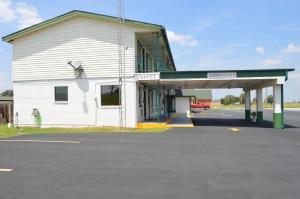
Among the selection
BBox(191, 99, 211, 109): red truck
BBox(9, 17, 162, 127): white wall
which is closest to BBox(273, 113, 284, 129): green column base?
BBox(9, 17, 162, 127): white wall

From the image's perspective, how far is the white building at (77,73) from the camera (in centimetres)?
2102

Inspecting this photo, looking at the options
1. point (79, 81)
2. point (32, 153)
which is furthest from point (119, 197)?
point (79, 81)

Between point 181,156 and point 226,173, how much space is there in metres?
2.50

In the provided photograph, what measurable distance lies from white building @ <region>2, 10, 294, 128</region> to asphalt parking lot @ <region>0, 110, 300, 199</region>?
8.68m

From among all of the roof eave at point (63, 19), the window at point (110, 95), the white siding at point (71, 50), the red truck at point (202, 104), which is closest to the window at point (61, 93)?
the white siding at point (71, 50)

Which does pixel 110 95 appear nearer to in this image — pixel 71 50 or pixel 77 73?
pixel 77 73

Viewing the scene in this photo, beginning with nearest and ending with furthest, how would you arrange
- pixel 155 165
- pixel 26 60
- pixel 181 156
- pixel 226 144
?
pixel 155 165
pixel 181 156
pixel 226 144
pixel 26 60

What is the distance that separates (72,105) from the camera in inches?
867

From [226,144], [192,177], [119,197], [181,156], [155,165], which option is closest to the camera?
[119,197]

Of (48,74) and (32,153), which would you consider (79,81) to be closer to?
(48,74)

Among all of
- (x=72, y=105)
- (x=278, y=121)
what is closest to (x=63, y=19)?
(x=72, y=105)

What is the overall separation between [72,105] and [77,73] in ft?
7.21

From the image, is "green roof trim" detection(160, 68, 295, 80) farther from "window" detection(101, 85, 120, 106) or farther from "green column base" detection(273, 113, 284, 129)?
"window" detection(101, 85, 120, 106)

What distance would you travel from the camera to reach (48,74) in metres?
22.6
